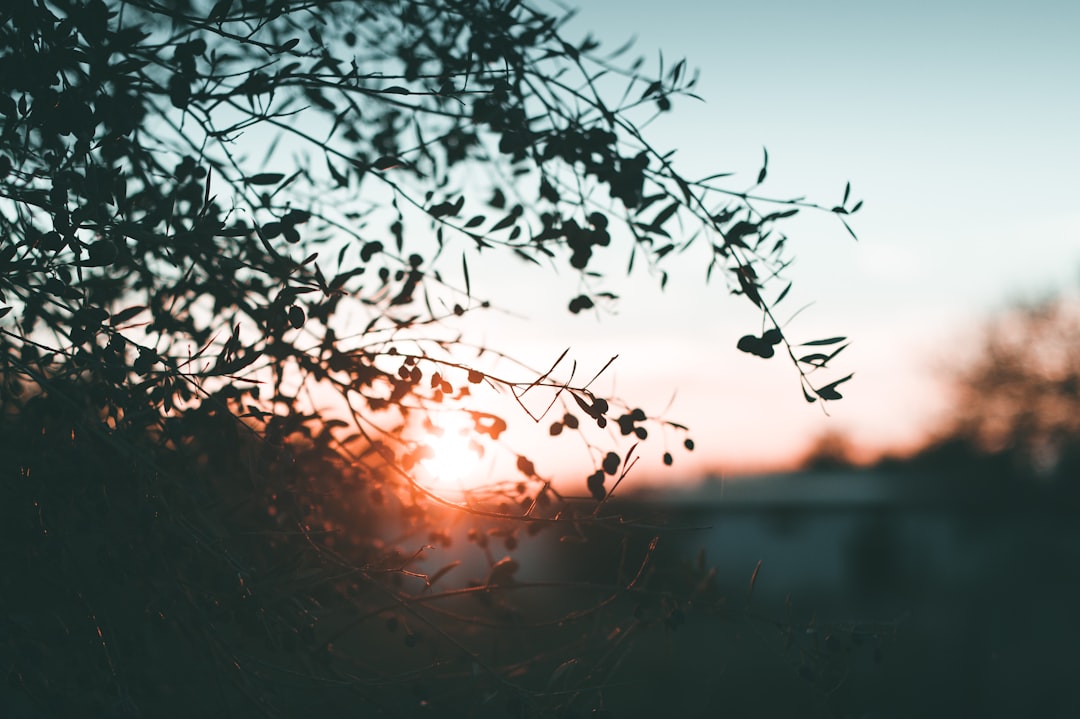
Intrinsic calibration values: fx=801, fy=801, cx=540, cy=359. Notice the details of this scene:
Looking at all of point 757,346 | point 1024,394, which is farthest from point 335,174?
point 1024,394

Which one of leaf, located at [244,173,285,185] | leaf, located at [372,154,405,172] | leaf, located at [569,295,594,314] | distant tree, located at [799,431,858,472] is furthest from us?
distant tree, located at [799,431,858,472]

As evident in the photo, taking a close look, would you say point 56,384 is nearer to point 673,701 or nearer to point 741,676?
point 673,701

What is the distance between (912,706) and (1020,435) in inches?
1375

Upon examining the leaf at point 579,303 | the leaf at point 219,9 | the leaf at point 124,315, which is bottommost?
the leaf at point 124,315

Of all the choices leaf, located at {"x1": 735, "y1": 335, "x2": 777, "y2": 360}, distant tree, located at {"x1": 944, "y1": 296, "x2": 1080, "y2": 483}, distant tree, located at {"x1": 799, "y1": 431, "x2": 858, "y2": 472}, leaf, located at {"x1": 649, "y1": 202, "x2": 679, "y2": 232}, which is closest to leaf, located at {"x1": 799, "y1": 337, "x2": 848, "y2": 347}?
leaf, located at {"x1": 735, "y1": 335, "x2": 777, "y2": 360}

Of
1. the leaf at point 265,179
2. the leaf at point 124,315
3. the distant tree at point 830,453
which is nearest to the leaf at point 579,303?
the leaf at point 265,179

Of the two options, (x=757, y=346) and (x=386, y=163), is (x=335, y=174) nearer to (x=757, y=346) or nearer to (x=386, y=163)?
(x=386, y=163)

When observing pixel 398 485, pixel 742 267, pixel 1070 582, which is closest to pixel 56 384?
pixel 398 485

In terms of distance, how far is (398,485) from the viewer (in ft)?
10.3

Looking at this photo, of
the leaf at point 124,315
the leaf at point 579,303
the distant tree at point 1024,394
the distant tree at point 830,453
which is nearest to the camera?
the leaf at point 124,315

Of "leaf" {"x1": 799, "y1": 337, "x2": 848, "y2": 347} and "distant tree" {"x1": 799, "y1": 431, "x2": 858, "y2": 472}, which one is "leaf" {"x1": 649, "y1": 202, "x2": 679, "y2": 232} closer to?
"leaf" {"x1": 799, "y1": 337, "x2": 848, "y2": 347}

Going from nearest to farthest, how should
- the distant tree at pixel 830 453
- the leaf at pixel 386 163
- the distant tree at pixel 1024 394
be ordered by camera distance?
the leaf at pixel 386 163
the distant tree at pixel 1024 394
the distant tree at pixel 830 453

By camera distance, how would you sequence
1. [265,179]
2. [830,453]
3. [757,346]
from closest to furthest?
[757,346] → [265,179] → [830,453]

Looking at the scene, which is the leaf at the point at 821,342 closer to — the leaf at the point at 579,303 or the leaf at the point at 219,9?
the leaf at the point at 579,303
